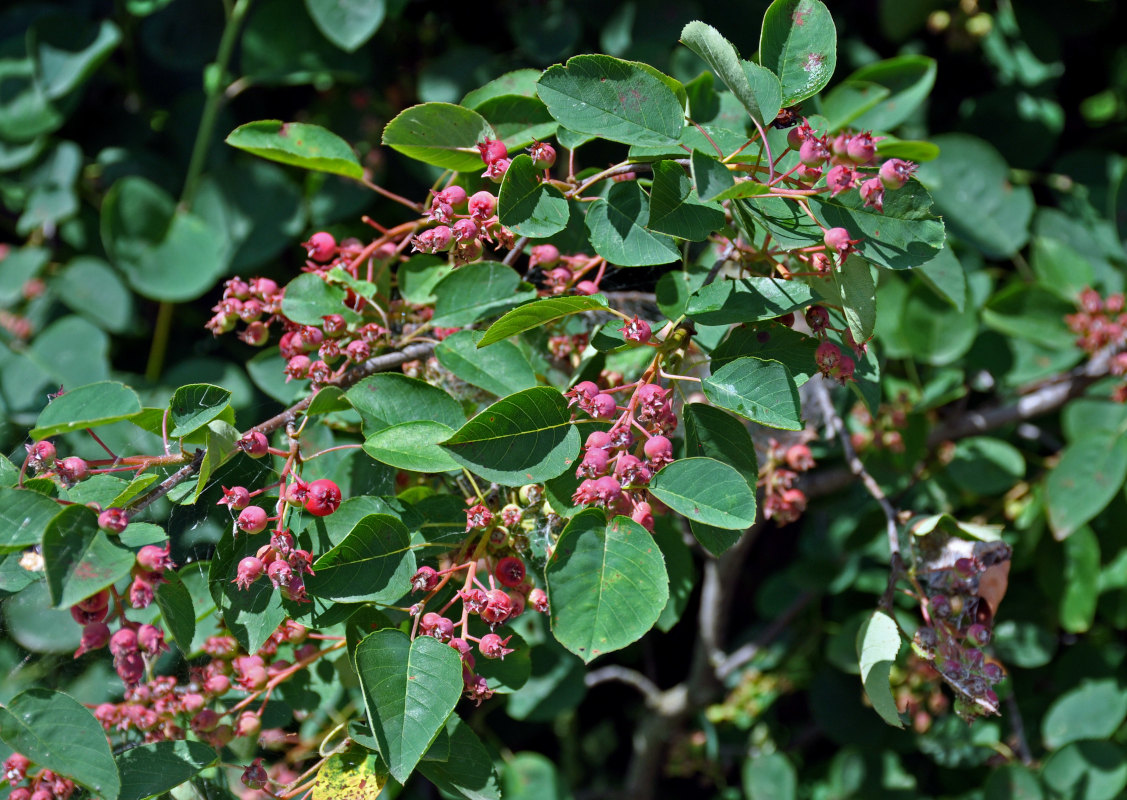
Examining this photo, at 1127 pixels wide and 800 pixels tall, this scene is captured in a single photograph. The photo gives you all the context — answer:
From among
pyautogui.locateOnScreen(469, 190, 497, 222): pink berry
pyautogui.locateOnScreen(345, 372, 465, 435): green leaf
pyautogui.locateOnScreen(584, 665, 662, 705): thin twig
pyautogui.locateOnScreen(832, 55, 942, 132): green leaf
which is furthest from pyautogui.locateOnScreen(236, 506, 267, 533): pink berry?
pyautogui.locateOnScreen(832, 55, 942, 132): green leaf

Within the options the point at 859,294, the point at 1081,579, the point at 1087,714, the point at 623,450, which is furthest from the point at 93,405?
the point at 1087,714

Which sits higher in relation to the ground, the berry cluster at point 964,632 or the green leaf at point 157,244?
the berry cluster at point 964,632

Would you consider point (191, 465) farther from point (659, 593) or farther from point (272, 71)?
point (272, 71)

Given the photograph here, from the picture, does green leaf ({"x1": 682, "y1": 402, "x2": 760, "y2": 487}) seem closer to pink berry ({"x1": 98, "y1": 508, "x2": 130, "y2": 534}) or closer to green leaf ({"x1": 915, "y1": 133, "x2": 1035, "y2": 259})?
pink berry ({"x1": 98, "y1": 508, "x2": 130, "y2": 534})

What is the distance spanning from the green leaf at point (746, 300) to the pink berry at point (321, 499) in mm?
373

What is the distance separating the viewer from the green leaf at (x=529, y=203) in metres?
0.77

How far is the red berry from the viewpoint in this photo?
83cm

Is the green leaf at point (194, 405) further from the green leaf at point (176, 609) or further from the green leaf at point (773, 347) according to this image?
the green leaf at point (773, 347)

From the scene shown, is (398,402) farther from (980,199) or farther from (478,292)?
(980,199)

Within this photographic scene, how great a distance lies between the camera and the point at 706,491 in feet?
2.40

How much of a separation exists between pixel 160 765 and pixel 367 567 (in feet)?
1.01

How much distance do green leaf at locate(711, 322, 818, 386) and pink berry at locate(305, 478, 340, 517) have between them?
382 millimetres

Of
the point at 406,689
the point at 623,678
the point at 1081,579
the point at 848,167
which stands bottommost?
the point at 623,678

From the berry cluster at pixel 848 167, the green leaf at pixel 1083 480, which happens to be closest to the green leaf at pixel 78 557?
the berry cluster at pixel 848 167
